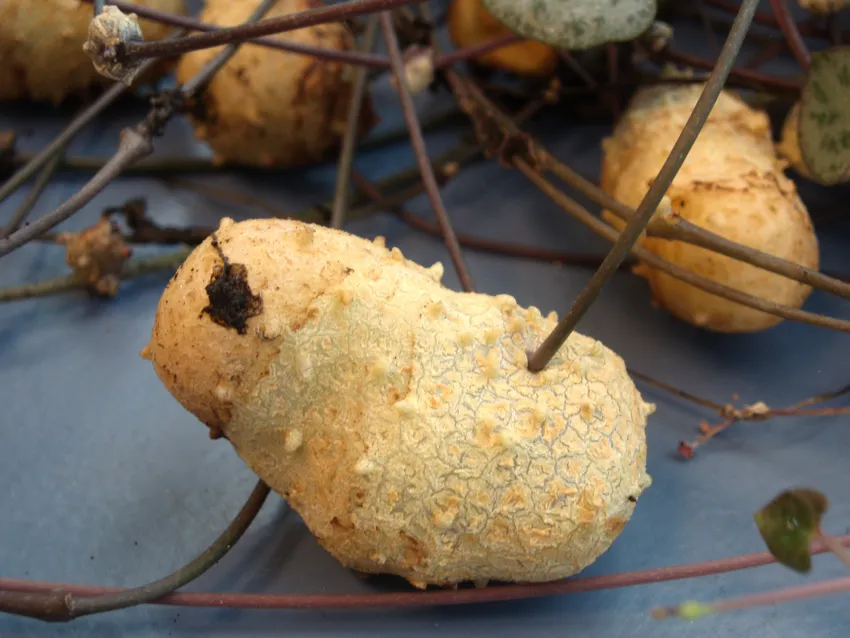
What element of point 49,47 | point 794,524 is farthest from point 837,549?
point 49,47

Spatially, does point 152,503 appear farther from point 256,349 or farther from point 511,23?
point 511,23

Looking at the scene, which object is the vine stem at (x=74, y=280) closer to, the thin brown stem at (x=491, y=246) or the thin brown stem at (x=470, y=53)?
the thin brown stem at (x=491, y=246)

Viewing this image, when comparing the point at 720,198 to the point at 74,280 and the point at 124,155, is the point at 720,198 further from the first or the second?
the point at 74,280

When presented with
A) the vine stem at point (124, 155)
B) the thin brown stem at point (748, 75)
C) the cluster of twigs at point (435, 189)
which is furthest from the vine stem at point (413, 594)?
the thin brown stem at point (748, 75)

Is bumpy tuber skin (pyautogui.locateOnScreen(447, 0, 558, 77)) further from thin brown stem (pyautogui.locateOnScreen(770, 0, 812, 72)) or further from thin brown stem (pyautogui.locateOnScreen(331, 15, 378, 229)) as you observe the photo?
thin brown stem (pyautogui.locateOnScreen(770, 0, 812, 72))

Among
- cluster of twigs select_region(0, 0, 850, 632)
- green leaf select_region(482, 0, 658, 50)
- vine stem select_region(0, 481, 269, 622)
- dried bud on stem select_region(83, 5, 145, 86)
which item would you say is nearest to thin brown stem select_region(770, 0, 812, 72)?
cluster of twigs select_region(0, 0, 850, 632)

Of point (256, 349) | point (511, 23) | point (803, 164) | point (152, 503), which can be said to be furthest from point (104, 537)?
point (803, 164)
